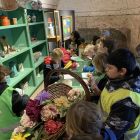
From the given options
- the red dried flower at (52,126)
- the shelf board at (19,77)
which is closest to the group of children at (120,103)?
the red dried flower at (52,126)

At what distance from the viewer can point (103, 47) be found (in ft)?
8.98

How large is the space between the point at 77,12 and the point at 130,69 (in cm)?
445

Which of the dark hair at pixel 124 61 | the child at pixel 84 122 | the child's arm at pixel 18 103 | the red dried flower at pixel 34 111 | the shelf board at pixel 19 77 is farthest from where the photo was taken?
the shelf board at pixel 19 77

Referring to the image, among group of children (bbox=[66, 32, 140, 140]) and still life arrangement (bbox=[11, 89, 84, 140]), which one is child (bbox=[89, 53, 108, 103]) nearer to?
group of children (bbox=[66, 32, 140, 140])

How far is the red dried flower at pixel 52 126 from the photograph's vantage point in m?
0.93

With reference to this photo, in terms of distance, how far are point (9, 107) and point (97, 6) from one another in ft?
14.3

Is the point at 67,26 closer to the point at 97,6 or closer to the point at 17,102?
the point at 97,6

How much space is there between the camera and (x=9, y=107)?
4.62ft

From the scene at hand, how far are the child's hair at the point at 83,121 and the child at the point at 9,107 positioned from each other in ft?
2.20

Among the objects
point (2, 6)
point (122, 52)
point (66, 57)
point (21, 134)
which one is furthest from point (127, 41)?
point (21, 134)

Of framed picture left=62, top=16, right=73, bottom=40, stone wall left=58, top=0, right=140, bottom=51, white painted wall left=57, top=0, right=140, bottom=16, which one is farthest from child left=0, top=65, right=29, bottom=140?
white painted wall left=57, top=0, right=140, bottom=16

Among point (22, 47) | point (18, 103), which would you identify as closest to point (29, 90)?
point (22, 47)

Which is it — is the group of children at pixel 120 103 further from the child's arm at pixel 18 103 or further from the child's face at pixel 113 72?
the child's arm at pixel 18 103

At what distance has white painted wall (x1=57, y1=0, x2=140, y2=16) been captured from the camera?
4757mm
